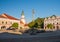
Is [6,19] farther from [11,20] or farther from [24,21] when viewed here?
[24,21]

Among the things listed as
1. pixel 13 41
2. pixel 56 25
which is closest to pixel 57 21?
pixel 56 25

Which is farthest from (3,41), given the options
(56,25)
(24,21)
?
(24,21)

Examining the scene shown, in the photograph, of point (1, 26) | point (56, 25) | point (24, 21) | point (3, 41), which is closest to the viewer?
point (3, 41)

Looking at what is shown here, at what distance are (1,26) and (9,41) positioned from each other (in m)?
52.1

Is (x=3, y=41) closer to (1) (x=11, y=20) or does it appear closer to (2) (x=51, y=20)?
(1) (x=11, y=20)

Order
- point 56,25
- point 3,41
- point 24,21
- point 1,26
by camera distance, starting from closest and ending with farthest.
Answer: point 3,41, point 1,26, point 56,25, point 24,21

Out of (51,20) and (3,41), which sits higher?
(51,20)

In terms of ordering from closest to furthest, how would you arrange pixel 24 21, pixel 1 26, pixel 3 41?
pixel 3 41 < pixel 1 26 < pixel 24 21

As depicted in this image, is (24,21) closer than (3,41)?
No

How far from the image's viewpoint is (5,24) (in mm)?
68375

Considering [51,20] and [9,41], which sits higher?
[51,20]

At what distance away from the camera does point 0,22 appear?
66.9 metres

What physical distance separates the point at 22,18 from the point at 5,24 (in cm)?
2041

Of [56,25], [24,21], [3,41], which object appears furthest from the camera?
[24,21]
